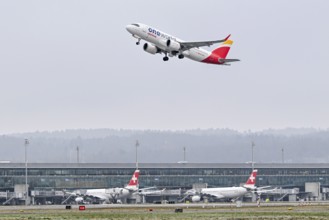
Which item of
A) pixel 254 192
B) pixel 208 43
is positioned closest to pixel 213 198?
pixel 254 192

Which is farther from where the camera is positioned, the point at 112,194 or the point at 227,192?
the point at 227,192

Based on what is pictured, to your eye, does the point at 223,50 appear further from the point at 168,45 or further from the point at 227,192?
the point at 227,192

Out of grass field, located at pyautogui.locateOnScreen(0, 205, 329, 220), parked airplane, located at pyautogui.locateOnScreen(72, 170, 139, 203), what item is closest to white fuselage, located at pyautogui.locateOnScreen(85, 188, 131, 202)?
parked airplane, located at pyautogui.locateOnScreen(72, 170, 139, 203)

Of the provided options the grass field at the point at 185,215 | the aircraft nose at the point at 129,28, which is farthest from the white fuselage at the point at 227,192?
the aircraft nose at the point at 129,28

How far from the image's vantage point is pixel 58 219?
313ft

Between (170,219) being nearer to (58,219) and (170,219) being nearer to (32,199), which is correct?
(58,219)

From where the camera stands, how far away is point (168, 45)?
120938 millimetres

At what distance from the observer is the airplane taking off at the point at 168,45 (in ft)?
396

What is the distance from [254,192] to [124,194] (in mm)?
30133

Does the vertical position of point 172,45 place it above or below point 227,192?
above

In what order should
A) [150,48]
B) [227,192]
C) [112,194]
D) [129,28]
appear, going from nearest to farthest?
[129,28] → [150,48] → [112,194] → [227,192]

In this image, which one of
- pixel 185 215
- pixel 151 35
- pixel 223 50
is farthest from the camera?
pixel 223 50

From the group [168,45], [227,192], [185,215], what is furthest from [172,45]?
[227,192]

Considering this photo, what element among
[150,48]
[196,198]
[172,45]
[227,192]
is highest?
[172,45]
